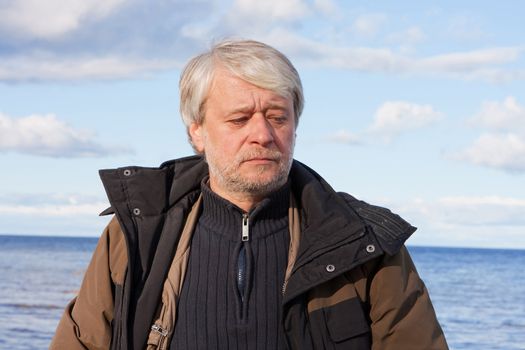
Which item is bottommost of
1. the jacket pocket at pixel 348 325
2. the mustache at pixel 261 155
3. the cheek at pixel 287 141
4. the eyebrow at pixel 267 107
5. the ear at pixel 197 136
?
the jacket pocket at pixel 348 325

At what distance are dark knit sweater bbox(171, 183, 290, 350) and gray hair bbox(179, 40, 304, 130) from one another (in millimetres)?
297

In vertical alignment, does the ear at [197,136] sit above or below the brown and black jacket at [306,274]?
above

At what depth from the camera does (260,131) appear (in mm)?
3201

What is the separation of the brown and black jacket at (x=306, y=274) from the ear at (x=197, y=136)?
0.14 metres

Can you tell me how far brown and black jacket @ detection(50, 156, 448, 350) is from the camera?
3229mm

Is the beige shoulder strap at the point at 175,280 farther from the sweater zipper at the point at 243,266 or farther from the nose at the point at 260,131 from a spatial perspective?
the nose at the point at 260,131

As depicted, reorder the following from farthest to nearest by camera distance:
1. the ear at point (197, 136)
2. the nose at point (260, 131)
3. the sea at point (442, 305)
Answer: the sea at point (442, 305)
the ear at point (197, 136)
the nose at point (260, 131)

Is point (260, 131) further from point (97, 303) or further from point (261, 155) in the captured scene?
point (97, 303)

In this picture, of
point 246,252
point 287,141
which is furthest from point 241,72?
point 246,252

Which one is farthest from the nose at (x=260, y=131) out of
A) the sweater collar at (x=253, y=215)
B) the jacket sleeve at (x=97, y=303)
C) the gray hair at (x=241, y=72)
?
the jacket sleeve at (x=97, y=303)

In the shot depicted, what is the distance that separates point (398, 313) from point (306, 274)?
311mm

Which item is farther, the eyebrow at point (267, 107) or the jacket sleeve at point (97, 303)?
the jacket sleeve at point (97, 303)

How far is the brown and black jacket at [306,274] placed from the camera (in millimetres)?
3229

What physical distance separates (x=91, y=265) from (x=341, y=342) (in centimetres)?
89
